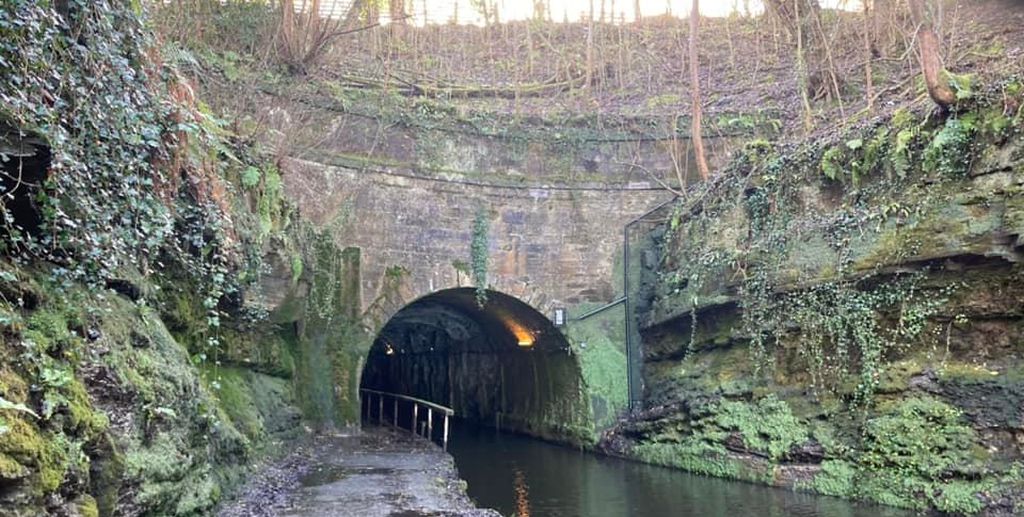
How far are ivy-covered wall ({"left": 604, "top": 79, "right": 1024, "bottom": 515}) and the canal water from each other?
0.44 meters

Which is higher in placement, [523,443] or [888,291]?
[888,291]

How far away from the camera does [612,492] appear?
9930 millimetres

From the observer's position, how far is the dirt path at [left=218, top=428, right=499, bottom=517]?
6.43 meters

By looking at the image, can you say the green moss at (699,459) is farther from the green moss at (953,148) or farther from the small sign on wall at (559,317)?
the green moss at (953,148)

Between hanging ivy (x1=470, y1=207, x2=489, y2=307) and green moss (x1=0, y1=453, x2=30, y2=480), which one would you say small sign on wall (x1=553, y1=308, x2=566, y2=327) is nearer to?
hanging ivy (x1=470, y1=207, x2=489, y2=307)

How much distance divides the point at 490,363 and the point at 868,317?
11.2 metres

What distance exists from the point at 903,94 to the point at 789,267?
3.93 metres

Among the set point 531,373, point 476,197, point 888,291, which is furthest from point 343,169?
point 888,291

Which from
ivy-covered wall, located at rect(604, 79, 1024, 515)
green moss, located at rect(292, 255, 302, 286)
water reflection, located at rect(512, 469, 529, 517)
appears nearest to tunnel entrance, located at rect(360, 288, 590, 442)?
water reflection, located at rect(512, 469, 529, 517)

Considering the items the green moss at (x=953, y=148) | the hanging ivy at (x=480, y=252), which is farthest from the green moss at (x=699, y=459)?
the green moss at (x=953, y=148)

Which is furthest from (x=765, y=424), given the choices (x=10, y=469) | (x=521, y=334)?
(x=10, y=469)

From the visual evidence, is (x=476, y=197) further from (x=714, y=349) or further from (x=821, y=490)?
(x=821, y=490)

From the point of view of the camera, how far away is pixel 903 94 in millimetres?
11602

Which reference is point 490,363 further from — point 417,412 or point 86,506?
point 86,506
